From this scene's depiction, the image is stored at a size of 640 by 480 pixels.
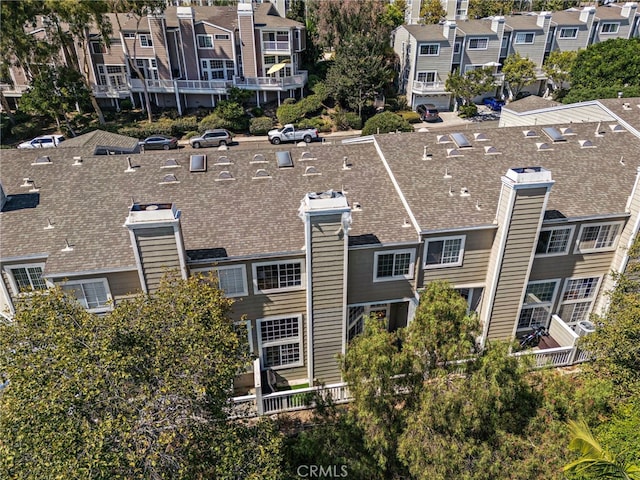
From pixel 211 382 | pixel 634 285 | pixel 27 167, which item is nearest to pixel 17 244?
pixel 27 167

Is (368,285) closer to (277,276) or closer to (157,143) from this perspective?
(277,276)

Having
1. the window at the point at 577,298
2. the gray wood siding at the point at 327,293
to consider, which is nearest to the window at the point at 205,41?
the gray wood siding at the point at 327,293

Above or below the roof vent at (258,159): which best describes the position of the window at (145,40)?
above

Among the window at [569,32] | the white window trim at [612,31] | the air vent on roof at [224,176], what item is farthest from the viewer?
the white window trim at [612,31]

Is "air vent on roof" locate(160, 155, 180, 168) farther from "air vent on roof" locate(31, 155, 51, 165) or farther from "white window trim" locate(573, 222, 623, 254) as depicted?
"white window trim" locate(573, 222, 623, 254)

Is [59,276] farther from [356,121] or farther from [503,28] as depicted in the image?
[503,28]

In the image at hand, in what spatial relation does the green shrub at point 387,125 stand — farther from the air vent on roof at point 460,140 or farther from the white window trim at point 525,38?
the white window trim at point 525,38

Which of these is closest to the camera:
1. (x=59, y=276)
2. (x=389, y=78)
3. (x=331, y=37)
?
(x=59, y=276)

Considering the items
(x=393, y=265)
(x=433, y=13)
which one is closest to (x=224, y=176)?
(x=393, y=265)
